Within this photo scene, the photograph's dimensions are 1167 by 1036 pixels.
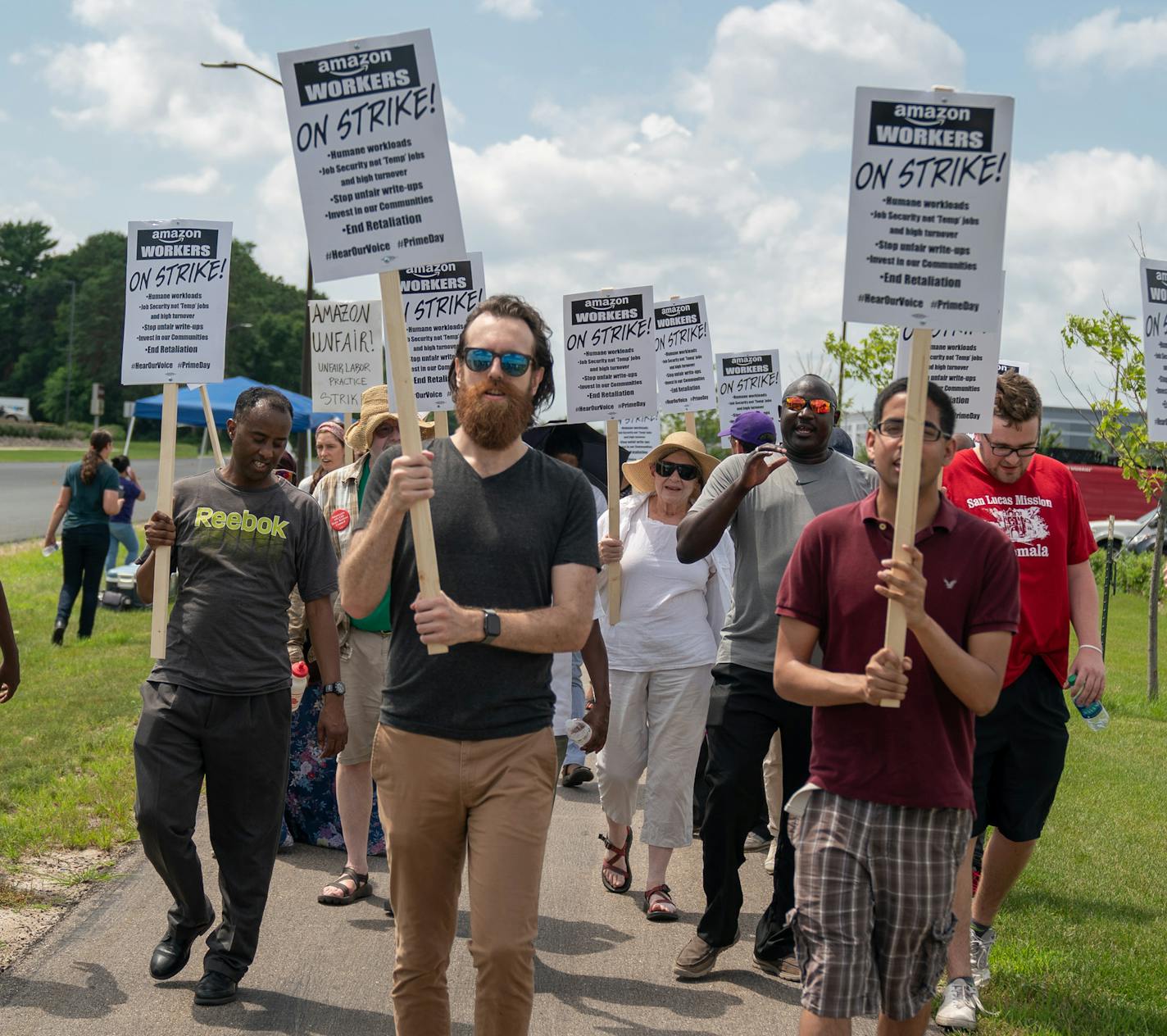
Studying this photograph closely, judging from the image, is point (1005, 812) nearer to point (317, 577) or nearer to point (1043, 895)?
point (1043, 895)

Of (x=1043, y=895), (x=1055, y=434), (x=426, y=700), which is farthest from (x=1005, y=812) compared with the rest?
(x=1055, y=434)

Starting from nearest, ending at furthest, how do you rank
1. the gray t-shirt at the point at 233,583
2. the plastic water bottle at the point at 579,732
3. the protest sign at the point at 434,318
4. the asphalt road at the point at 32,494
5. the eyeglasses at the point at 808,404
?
1. the gray t-shirt at the point at 233,583
2. the plastic water bottle at the point at 579,732
3. the eyeglasses at the point at 808,404
4. the protest sign at the point at 434,318
5. the asphalt road at the point at 32,494

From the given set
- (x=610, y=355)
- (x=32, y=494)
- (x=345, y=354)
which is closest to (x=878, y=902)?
(x=610, y=355)

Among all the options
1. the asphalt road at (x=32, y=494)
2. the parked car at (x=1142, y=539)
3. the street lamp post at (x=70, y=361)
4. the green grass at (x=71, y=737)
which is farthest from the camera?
the street lamp post at (x=70, y=361)

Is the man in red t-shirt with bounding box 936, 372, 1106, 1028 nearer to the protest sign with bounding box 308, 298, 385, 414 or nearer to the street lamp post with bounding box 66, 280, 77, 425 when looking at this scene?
the protest sign with bounding box 308, 298, 385, 414

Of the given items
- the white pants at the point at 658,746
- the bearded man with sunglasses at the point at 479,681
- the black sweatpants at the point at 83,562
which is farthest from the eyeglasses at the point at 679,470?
the black sweatpants at the point at 83,562

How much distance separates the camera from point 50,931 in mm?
5844

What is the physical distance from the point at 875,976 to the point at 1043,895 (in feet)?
11.1

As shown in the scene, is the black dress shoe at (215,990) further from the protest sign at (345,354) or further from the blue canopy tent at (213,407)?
the blue canopy tent at (213,407)

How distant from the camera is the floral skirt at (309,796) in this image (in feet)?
24.7

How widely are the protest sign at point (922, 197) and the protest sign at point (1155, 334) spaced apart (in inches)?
183

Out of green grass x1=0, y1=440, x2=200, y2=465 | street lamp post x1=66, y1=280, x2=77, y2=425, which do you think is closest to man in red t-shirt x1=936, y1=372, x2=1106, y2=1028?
green grass x1=0, y1=440, x2=200, y2=465

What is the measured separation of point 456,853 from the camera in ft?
13.4

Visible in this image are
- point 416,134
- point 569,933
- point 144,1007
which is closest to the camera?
point 416,134
